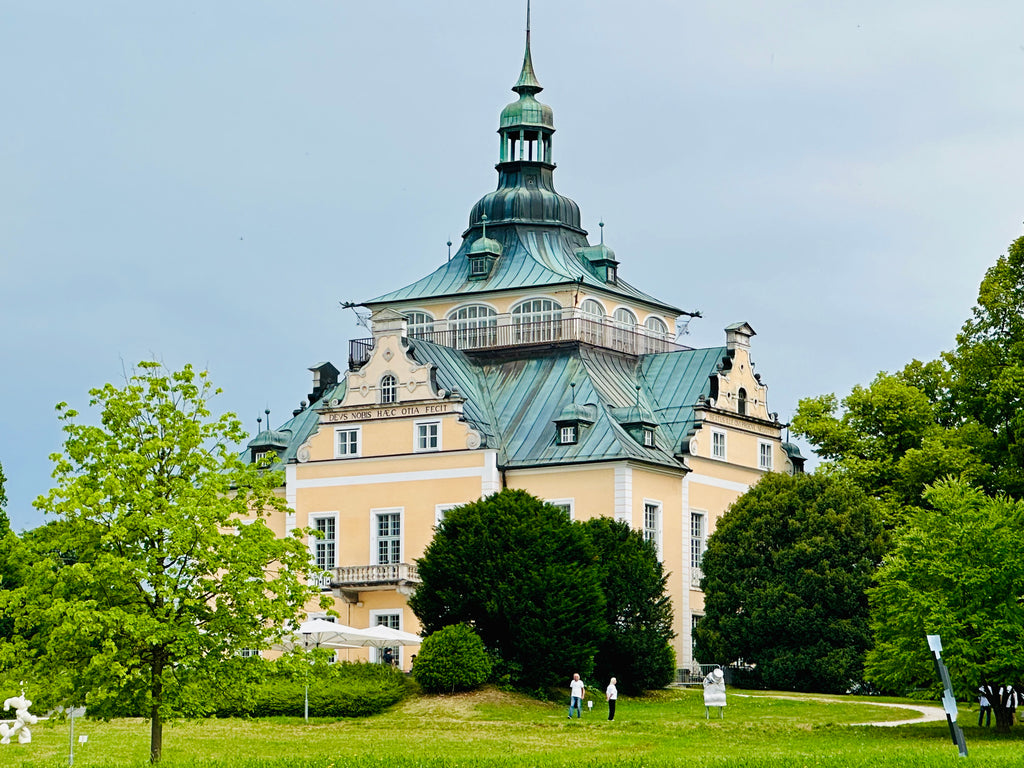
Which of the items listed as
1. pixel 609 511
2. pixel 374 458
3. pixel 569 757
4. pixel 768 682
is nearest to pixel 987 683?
pixel 569 757

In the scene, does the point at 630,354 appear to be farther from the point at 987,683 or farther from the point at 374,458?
the point at 987,683

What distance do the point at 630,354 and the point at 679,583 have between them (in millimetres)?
10431

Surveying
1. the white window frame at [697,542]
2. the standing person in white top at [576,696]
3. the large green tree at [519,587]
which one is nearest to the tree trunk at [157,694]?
the standing person in white top at [576,696]

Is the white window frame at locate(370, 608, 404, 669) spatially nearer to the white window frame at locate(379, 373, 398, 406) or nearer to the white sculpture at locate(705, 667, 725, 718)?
the white window frame at locate(379, 373, 398, 406)

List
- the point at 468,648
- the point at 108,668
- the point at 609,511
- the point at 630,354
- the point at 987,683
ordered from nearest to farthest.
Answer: the point at 108,668 < the point at 987,683 < the point at 468,648 < the point at 609,511 < the point at 630,354

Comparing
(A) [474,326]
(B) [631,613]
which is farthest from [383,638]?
(A) [474,326]

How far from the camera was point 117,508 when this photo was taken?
38.3m

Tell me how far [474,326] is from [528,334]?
2.54 meters

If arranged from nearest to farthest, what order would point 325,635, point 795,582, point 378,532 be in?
point 325,635 < point 795,582 < point 378,532

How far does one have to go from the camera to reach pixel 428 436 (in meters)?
70.1

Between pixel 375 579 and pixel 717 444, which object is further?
pixel 717 444

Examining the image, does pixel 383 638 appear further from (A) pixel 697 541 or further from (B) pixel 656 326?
(B) pixel 656 326

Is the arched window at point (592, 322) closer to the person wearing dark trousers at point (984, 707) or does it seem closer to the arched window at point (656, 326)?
the arched window at point (656, 326)

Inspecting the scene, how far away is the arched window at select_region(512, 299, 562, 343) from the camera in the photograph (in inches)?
2933
